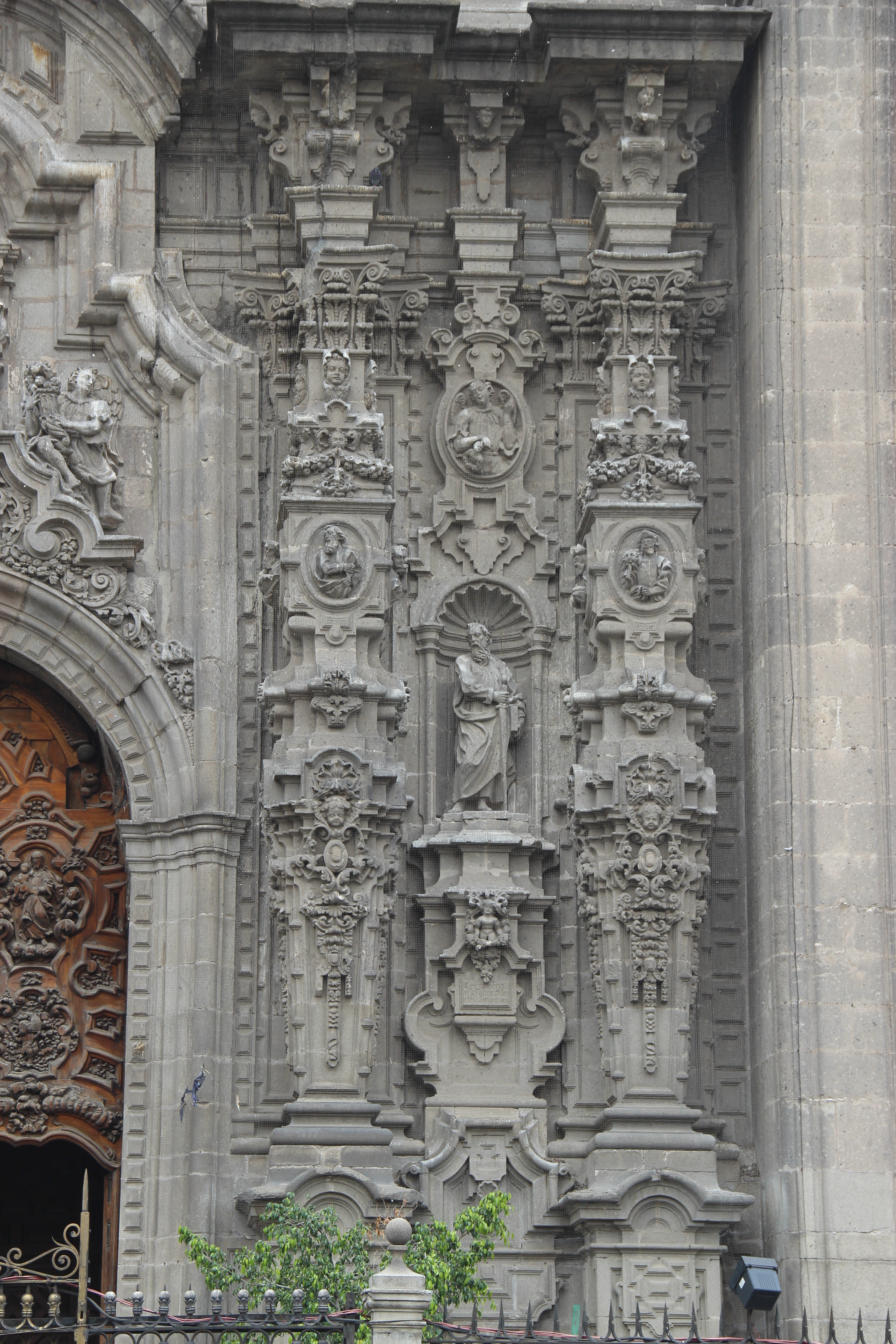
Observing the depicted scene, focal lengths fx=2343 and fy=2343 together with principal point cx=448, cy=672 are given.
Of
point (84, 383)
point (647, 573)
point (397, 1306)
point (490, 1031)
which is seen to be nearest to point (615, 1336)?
point (397, 1306)

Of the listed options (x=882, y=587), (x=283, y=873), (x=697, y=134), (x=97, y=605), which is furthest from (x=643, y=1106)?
(x=697, y=134)

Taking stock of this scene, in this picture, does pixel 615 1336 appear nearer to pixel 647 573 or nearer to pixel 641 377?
pixel 647 573

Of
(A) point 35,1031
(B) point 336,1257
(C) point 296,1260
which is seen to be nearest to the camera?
(C) point 296,1260

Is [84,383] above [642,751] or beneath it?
above

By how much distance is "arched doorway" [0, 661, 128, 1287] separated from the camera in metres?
18.0

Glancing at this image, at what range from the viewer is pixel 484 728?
17953 millimetres

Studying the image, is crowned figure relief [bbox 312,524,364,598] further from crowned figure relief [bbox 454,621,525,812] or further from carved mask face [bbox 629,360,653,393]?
Answer: carved mask face [bbox 629,360,653,393]

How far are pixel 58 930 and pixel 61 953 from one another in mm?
182

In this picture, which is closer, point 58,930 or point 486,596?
point 58,930

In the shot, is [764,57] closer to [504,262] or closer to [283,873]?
[504,262]

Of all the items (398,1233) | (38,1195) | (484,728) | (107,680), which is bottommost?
(398,1233)

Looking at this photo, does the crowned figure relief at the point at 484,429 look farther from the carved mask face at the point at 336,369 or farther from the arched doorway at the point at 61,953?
the arched doorway at the point at 61,953

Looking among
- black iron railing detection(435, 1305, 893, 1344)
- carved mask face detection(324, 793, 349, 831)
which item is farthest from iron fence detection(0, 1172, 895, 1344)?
carved mask face detection(324, 793, 349, 831)

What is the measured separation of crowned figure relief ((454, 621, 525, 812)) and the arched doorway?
274cm
